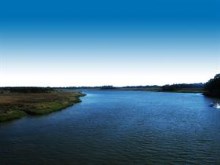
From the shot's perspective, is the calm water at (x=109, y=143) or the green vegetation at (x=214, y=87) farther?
the green vegetation at (x=214, y=87)

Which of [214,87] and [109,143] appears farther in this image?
[214,87]

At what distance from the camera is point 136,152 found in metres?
29.6

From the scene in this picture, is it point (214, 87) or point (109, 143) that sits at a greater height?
point (214, 87)

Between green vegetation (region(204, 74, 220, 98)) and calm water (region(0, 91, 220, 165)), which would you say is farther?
green vegetation (region(204, 74, 220, 98))

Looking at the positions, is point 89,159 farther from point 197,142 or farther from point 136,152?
point 197,142

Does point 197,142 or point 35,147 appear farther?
point 197,142

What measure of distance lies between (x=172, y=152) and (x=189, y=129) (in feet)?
48.4

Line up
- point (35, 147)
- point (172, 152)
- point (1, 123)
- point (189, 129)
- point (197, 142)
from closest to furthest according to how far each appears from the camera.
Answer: point (172, 152) → point (35, 147) → point (197, 142) → point (189, 129) → point (1, 123)

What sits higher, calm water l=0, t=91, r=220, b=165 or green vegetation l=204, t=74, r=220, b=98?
green vegetation l=204, t=74, r=220, b=98

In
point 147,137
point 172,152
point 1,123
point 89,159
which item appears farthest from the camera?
point 1,123

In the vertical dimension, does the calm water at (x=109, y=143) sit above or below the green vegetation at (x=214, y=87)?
below

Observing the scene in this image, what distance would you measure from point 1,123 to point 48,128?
29.8ft

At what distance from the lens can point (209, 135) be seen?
125 ft

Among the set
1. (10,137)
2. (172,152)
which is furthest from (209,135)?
(10,137)
